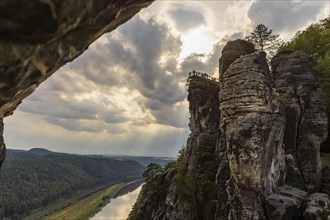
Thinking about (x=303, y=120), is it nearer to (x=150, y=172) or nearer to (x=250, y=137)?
(x=250, y=137)

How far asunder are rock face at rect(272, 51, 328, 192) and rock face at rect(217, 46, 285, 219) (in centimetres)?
290

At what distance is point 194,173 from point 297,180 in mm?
20272

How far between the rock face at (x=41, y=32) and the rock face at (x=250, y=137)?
19.5m

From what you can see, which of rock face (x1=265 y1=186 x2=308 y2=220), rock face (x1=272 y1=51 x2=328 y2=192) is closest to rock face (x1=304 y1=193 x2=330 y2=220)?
rock face (x1=265 y1=186 x2=308 y2=220)

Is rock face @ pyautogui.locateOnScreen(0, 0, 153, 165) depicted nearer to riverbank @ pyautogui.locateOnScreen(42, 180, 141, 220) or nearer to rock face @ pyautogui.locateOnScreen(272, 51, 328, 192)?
rock face @ pyautogui.locateOnScreen(272, 51, 328, 192)

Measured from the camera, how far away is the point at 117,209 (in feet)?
478

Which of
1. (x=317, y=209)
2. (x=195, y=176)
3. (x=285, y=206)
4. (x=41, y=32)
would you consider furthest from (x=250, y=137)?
(x=195, y=176)

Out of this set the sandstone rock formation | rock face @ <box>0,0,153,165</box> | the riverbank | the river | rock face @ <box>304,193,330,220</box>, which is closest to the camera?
rock face @ <box>0,0,153,165</box>

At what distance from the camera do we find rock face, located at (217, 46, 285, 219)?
24016 millimetres

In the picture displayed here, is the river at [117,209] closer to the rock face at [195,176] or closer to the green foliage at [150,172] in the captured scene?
the green foliage at [150,172]

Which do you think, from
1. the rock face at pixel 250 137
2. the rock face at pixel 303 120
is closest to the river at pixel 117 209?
the rock face at pixel 303 120

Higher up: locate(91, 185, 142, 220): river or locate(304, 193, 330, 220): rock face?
locate(304, 193, 330, 220): rock face

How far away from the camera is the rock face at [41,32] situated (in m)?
5.85

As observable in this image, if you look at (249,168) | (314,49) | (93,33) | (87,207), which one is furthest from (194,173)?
(87,207)
